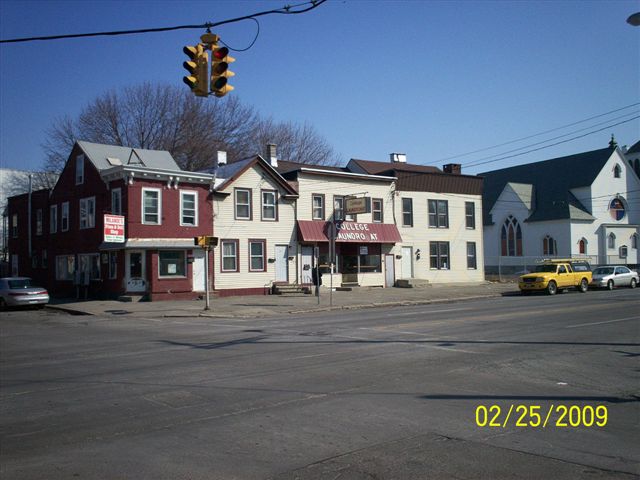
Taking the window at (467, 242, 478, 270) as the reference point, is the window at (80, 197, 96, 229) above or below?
above

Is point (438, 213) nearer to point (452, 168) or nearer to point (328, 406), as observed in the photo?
point (452, 168)

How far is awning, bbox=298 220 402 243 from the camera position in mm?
35844

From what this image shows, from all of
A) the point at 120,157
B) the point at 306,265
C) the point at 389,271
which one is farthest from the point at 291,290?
the point at 120,157

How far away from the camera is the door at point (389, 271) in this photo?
40.0 metres

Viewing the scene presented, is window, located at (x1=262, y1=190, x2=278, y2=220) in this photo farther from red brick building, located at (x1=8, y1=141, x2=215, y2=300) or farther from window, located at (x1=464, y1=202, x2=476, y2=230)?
window, located at (x1=464, y1=202, x2=476, y2=230)

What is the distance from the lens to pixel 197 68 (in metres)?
12.2

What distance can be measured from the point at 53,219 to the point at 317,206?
17.3m

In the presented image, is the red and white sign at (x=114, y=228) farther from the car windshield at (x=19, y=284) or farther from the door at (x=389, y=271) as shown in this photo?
the door at (x=389, y=271)

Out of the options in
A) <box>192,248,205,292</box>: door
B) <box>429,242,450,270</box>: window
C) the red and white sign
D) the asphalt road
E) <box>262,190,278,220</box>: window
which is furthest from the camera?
<box>429,242,450,270</box>: window

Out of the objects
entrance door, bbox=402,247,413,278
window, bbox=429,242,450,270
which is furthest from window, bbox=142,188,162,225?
window, bbox=429,242,450,270

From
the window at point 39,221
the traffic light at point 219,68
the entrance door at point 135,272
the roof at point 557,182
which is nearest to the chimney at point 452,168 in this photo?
the roof at point 557,182

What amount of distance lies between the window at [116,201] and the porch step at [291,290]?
9.95 m

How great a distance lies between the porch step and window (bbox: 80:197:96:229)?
11.2 m

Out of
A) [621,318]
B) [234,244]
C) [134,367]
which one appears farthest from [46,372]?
[234,244]
